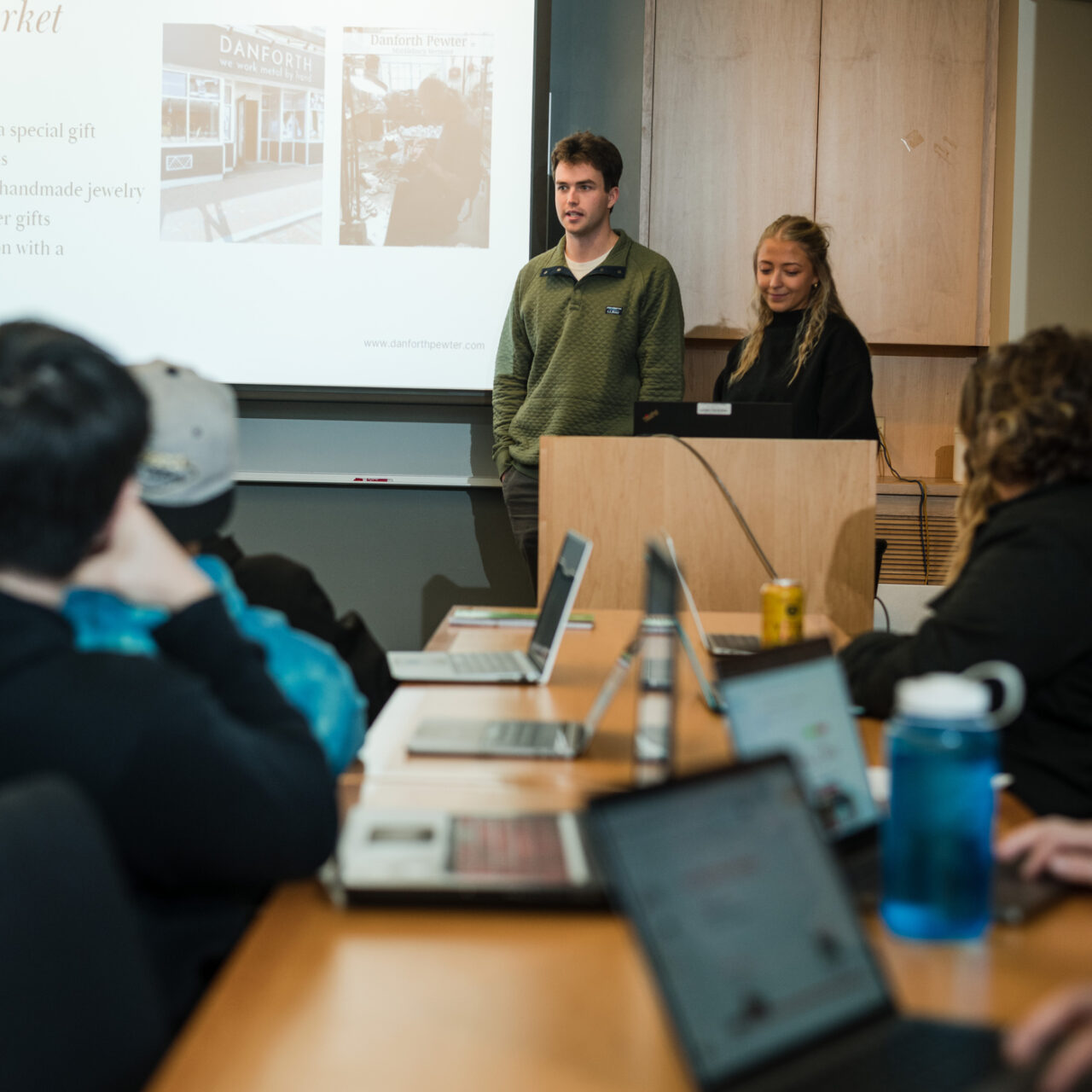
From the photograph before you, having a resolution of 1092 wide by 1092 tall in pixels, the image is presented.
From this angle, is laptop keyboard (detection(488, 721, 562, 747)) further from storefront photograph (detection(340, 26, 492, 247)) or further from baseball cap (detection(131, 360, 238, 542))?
storefront photograph (detection(340, 26, 492, 247))

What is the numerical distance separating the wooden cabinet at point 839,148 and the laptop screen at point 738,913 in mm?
3432

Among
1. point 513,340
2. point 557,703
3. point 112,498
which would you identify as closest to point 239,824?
point 112,498

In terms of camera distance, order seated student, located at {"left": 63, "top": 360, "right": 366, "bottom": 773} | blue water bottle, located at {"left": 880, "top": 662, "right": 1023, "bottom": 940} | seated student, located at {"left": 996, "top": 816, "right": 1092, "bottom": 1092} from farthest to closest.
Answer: seated student, located at {"left": 63, "top": 360, "right": 366, "bottom": 773}
blue water bottle, located at {"left": 880, "top": 662, "right": 1023, "bottom": 940}
seated student, located at {"left": 996, "top": 816, "right": 1092, "bottom": 1092}

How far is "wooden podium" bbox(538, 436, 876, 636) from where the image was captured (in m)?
2.55

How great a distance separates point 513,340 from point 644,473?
1.23 meters

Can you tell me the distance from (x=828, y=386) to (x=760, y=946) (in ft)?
9.07

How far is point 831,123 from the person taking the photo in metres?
3.93

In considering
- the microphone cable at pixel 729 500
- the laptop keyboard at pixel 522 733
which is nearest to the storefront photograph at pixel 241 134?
the microphone cable at pixel 729 500

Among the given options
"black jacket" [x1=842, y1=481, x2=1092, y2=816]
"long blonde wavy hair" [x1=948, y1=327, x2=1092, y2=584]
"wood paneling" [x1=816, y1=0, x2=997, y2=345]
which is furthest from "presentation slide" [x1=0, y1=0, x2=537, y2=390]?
"black jacket" [x1=842, y1=481, x2=1092, y2=816]

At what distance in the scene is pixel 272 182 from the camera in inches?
150

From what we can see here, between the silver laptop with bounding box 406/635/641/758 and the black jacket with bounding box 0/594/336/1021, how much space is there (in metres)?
0.46

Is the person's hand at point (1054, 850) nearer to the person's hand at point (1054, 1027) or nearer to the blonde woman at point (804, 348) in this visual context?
the person's hand at point (1054, 1027)

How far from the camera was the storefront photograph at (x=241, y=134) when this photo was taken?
3.75m

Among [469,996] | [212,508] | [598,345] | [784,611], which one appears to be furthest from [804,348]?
[469,996]
